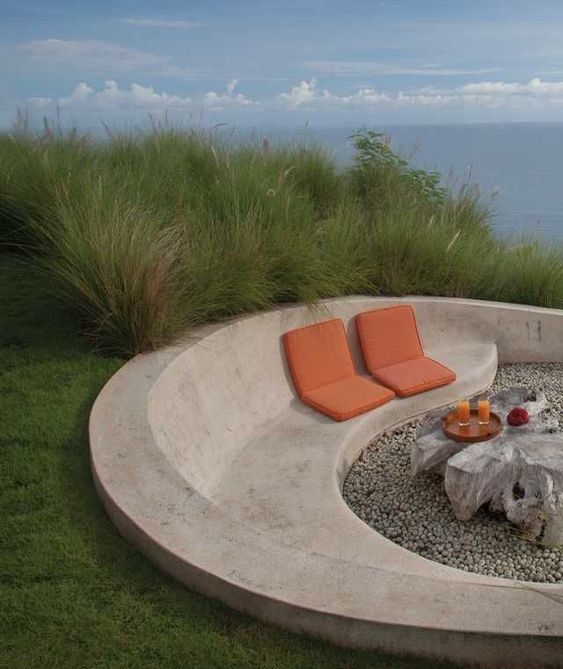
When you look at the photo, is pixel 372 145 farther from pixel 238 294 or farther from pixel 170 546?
pixel 170 546

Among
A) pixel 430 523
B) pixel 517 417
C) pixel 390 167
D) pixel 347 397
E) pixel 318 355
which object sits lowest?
pixel 430 523

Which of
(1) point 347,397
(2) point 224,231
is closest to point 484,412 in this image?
(1) point 347,397

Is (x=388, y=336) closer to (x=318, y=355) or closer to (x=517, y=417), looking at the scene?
(x=318, y=355)

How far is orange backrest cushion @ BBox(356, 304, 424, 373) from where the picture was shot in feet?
18.0

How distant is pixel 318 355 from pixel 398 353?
31.7 inches

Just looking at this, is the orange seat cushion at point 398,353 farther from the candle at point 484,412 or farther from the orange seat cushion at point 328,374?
the candle at point 484,412

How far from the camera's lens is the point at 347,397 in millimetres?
4863

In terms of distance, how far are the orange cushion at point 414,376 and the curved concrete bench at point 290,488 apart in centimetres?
8

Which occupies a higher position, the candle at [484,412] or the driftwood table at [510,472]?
the candle at [484,412]

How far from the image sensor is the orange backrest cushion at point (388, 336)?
5492mm

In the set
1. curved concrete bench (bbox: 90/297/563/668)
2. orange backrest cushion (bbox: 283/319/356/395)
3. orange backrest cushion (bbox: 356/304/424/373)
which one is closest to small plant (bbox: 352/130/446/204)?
curved concrete bench (bbox: 90/297/563/668)

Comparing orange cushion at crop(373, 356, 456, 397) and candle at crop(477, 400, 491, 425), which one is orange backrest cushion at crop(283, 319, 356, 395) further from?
candle at crop(477, 400, 491, 425)

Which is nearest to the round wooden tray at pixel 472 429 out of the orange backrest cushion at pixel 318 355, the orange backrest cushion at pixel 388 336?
the orange backrest cushion at pixel 318 355

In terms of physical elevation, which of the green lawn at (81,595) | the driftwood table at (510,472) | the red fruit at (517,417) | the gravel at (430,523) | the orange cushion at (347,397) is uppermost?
the green lawn at (81,595)
